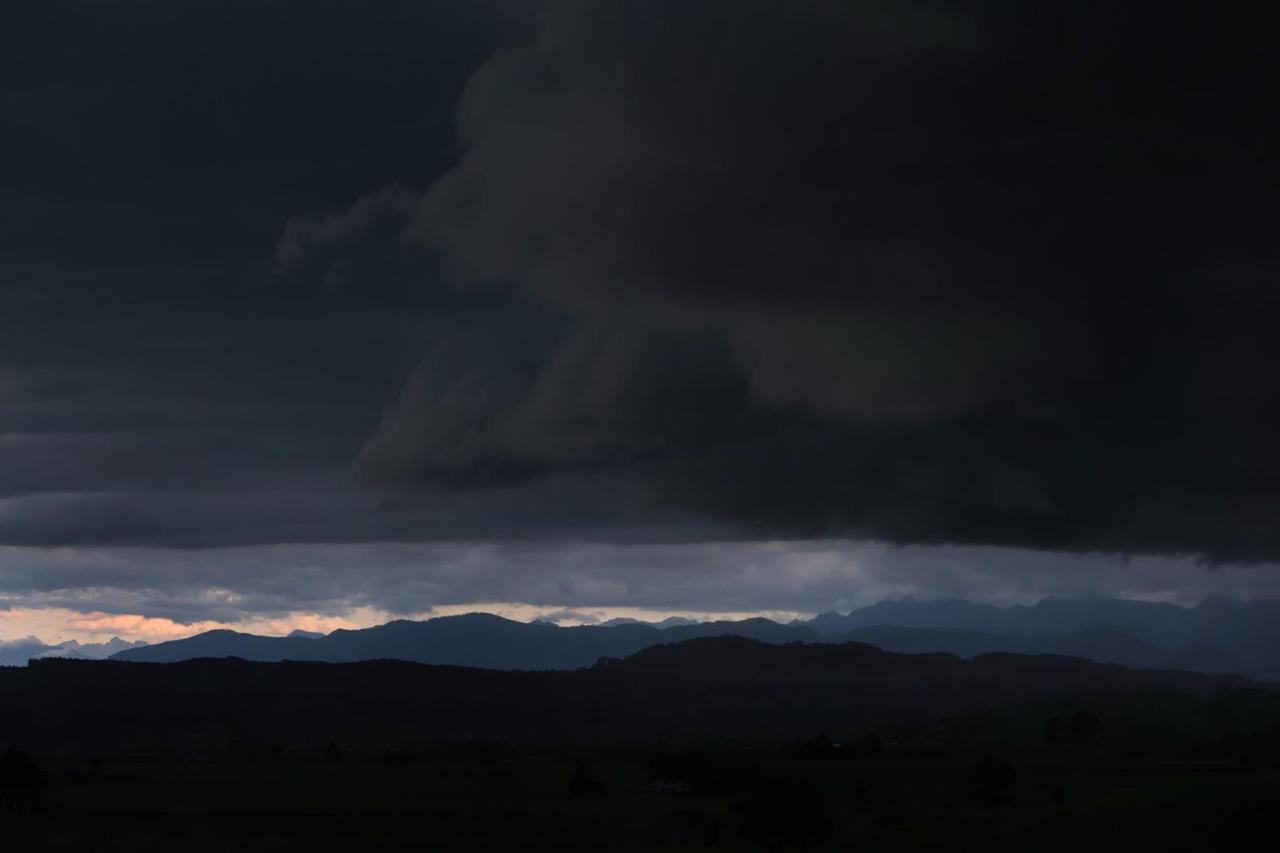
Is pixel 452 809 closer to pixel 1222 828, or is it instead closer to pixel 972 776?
pixel 972 776

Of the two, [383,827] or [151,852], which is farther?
[383,827]

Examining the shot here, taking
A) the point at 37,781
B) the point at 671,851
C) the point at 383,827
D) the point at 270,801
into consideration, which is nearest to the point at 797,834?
the point at 671,851

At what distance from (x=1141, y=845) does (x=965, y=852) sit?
46.4 ft

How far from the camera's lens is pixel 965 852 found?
124m

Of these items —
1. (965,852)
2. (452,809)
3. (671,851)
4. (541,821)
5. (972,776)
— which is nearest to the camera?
(965,852)

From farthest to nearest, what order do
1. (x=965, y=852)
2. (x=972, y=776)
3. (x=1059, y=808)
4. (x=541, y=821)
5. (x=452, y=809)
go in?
(x=972, y=776), (x=452, y=809), (x=541, y=821), (x=1059, y=808), (x=965, y=852)

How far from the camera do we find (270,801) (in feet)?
636

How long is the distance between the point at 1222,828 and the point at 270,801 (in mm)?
114182

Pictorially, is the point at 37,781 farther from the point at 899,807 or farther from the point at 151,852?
the point at 899,807

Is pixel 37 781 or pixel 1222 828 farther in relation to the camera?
pixel 37 781

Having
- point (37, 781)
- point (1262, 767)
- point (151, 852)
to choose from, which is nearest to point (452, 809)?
point (151, 852)

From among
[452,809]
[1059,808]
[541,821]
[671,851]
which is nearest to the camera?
[671,851]

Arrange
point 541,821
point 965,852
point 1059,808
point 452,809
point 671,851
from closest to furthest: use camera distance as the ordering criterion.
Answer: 1. point 965,852
2. point 671,851
3. point 1059,808
4. point 541,821
5. point 452,809

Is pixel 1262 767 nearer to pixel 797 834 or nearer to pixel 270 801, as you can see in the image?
pixel 797 834
